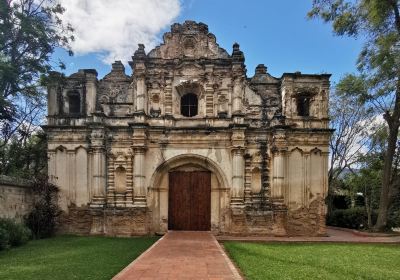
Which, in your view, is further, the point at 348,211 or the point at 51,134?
the point at 348,211

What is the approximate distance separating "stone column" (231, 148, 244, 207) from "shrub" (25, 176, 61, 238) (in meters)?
7.71

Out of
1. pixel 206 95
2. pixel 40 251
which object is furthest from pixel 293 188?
pixel 40 251

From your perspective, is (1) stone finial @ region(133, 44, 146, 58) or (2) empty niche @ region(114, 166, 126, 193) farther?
(1) stone finial @ region(133, 44, 146, 58)

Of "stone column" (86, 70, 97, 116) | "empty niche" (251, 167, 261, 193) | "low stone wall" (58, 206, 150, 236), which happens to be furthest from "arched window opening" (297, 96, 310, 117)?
"stone column" (86, 70, 97, 116)

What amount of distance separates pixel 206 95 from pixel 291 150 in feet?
14.9

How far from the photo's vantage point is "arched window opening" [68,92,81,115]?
54.2 feet

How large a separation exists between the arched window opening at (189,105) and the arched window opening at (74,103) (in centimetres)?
484

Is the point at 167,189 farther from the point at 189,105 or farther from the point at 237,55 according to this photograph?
the point at 237,55

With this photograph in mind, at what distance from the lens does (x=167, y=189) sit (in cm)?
1606

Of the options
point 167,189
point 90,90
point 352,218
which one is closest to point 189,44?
point 90,90

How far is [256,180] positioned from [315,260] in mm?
6193

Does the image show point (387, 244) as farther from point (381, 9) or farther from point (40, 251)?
point (40, 251)

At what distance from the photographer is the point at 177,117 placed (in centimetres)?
1603

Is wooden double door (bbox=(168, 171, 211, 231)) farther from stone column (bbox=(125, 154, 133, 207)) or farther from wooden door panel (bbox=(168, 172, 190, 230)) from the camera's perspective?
stone column (bbox=(125, 154, 133, 207))
